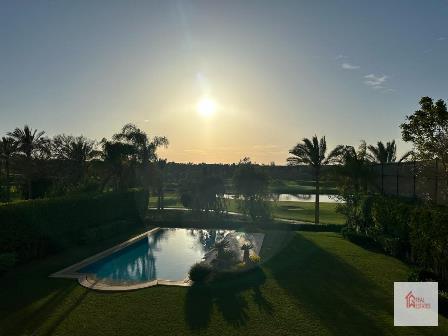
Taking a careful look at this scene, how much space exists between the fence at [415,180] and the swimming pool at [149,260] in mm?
9849

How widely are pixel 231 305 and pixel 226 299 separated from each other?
595mm

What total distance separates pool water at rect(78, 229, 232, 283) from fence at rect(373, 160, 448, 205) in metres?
13.2

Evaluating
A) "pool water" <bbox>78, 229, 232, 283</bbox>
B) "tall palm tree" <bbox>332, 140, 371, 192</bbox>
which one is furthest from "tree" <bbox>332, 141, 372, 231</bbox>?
"pool water" <bbox>78, 229, 232, 283</bbox>

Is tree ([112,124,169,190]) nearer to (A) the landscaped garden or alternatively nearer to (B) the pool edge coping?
(A) the landscaped garden

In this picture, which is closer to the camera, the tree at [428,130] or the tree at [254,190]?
the tree at [428,130]

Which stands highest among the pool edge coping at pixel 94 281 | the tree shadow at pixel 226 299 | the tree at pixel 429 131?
the tree at pixel 429 131

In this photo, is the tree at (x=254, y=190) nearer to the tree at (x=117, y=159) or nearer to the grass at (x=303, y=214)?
the grass at (x=303, y=214)

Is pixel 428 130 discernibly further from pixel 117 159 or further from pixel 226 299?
A: pixel 117 159

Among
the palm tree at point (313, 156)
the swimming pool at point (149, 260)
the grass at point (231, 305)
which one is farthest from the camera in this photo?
the palm tree at point (313, 156)

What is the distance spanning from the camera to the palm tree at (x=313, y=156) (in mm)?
32250

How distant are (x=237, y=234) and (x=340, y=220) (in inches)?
558

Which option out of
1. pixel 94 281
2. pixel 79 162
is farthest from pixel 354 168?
pixel 79 162

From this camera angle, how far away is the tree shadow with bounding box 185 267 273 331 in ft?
36.6

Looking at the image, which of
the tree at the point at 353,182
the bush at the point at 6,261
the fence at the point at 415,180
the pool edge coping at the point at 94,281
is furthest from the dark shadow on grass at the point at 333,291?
the bush at the point at 6,261
